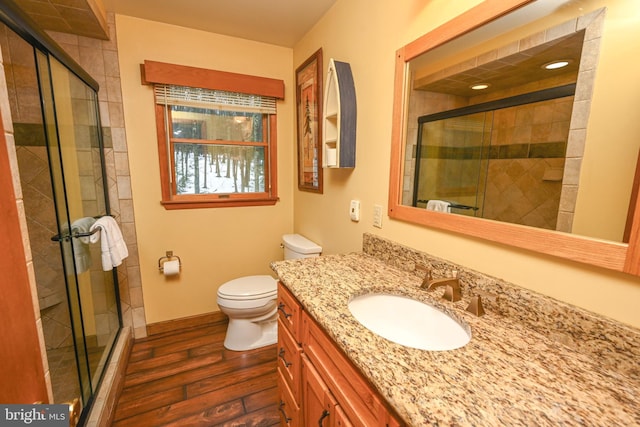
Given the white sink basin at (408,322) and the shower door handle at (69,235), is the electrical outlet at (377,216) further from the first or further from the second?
the shower door handle at (69,235)

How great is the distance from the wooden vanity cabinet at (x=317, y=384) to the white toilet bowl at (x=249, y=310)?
0.69 m

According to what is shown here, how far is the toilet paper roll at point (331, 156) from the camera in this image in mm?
1543

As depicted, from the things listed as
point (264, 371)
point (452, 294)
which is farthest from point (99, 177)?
point (452, 294)

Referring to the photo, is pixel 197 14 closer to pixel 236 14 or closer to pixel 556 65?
pixel 236 14

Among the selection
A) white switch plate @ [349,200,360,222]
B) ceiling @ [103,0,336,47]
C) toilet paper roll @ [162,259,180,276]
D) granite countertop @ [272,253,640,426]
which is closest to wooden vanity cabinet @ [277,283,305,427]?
granite countertop @ [272,253,640,426]

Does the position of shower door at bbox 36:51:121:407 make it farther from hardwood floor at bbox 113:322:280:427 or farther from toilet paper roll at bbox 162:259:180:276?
toilet paper roll at bbox 162:259:180:276

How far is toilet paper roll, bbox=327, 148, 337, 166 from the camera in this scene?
1.54 m

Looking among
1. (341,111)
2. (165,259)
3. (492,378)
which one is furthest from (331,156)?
(165,259)

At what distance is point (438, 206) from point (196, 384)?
5.82 ft

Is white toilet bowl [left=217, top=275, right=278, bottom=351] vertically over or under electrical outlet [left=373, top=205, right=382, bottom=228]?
under

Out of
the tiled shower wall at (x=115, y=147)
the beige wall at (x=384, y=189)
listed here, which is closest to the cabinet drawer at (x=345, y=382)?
the beige wall at (x=384, y=189)

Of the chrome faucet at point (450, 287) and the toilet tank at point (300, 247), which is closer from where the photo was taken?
the chrome faucet at point (450, 287)

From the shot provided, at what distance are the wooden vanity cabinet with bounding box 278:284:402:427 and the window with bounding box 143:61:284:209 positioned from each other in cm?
136

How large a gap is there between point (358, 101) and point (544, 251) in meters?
1.12
